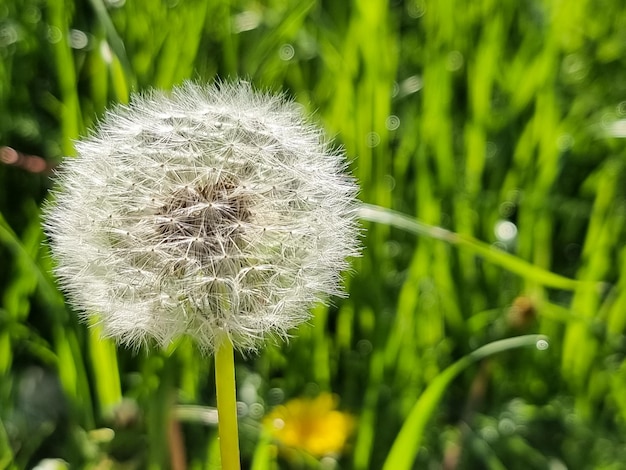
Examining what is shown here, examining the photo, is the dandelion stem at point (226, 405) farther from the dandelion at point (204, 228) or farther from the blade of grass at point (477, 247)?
the blade of grass at point (477, 247)

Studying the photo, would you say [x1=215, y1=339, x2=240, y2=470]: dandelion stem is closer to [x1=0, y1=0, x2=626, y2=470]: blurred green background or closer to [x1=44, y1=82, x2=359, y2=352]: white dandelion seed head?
[x1=44, y1=82, x2=359, y2=352]: white dandelion seed head

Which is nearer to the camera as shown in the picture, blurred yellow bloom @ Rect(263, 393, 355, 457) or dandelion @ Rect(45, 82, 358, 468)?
dandelion @ Rect(45, 82, 358, 468)

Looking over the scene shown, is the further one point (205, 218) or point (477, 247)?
point (477, 247)

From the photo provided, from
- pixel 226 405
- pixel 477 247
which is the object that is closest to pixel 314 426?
pixel 477 247

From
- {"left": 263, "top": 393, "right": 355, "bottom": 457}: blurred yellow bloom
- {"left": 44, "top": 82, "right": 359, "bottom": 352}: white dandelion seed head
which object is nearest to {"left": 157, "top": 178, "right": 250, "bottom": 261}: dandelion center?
{"left": 44, "top": 82, "right": 359, "bottom": 352}: white dandelion seed head

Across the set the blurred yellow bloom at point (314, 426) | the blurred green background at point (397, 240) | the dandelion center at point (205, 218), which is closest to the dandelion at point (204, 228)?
the dandelion center at point (205, 218)

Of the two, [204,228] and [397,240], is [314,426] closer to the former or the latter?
[397,240]

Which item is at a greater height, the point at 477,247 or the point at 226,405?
the point at 477,247
